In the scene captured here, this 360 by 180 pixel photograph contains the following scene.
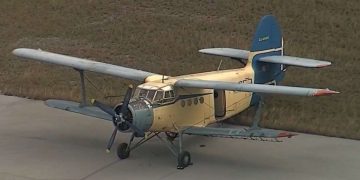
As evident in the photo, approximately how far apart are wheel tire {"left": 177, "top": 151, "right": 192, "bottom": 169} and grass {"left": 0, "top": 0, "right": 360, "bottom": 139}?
3031mm

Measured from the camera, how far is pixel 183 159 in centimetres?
983

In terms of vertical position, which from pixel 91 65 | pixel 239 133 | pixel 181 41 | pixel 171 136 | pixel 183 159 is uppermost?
pixel 91 65

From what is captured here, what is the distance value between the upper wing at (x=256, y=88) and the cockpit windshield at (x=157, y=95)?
0.23 meters

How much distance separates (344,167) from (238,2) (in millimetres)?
14816

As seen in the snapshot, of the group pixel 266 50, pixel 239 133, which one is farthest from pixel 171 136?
pixel 266 50

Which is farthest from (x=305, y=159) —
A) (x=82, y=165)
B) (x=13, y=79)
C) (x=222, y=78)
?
(x=13, y=79)

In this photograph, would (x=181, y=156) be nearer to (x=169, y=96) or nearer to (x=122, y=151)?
(x=169, y=96)

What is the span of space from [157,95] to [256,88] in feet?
5.47

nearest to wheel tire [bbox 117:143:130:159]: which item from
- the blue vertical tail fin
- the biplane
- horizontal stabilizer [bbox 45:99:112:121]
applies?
the biplane

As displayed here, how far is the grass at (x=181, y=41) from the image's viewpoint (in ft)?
44.9

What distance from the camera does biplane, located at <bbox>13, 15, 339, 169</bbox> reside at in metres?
9.37

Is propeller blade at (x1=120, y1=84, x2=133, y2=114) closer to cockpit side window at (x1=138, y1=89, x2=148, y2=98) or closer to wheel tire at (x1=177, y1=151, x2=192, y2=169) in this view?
cockpit side window at (x1=138, y1=89, x2=148, y2=98)

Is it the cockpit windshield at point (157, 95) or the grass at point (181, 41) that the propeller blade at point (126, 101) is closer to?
the cockpit windshield at point (157, 95)

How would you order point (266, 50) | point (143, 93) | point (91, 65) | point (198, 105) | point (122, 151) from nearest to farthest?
point (143, 93)
point (122, 151)
point (198, 105)
point (91, 65)
point (266, 50)
